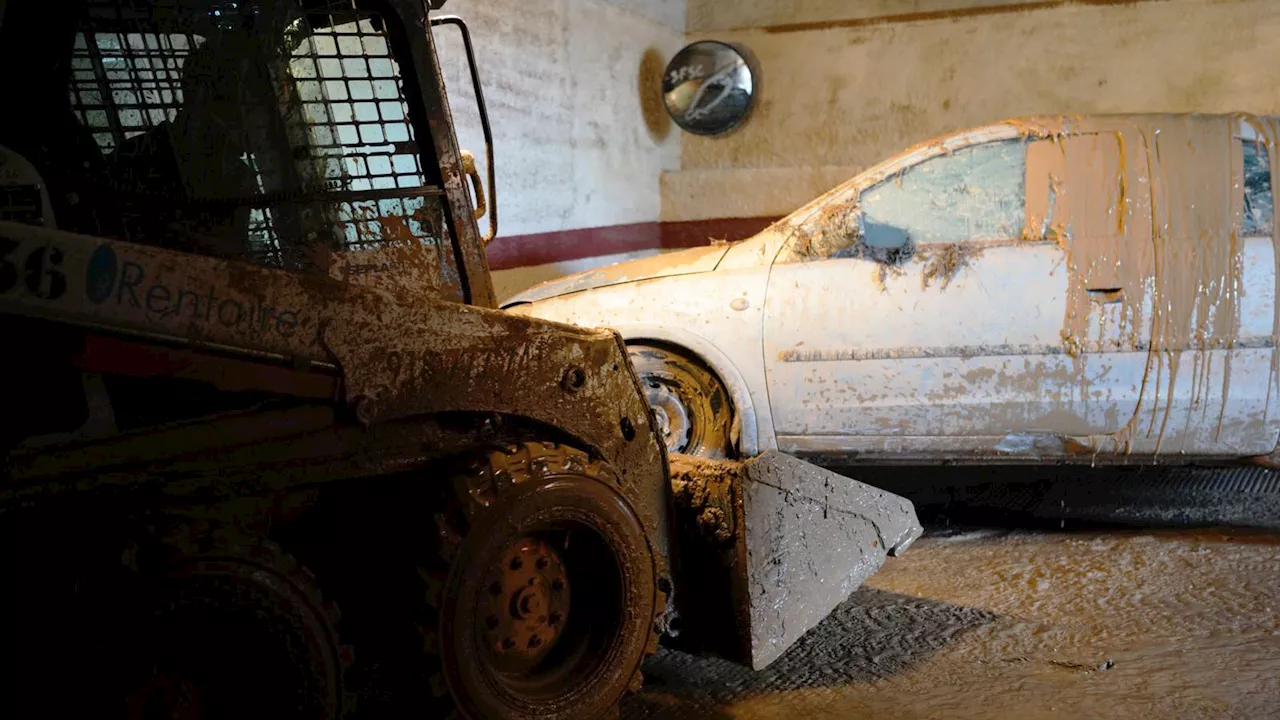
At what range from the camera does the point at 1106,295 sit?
177 inches

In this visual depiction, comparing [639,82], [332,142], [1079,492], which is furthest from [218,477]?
[639,82]

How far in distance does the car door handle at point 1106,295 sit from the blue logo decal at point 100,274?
3842 millimetres

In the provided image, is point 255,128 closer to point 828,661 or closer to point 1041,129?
point 828,661

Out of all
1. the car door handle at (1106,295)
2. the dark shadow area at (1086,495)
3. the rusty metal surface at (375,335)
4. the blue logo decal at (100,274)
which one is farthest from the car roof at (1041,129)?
the blue logo decal at (100,274)

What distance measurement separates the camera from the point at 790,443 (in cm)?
473

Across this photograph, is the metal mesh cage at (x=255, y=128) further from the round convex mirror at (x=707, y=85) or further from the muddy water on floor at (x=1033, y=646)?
the round convex mirror at (x=707, y=85)

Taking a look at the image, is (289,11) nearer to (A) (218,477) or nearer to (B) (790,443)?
(A) (218,477)

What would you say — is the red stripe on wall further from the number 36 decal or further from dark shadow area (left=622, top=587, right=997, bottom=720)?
the number 36 decal

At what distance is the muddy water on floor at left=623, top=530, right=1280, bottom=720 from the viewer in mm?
2988

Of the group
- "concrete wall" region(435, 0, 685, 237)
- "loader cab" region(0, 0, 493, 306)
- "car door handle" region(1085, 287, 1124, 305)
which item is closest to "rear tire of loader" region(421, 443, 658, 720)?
"loader cab" region(0, 0, 493, 306)

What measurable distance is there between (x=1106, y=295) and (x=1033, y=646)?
1778mm

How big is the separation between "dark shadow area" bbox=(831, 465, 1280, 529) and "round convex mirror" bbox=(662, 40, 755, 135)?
5063 millimetres

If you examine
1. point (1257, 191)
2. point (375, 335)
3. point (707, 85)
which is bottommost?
point (375, 335)

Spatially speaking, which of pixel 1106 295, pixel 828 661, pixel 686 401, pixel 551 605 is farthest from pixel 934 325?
pixel 551 605
